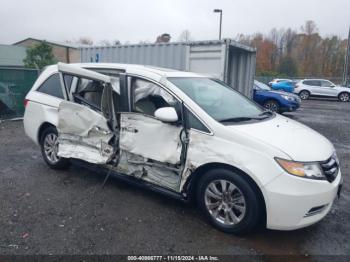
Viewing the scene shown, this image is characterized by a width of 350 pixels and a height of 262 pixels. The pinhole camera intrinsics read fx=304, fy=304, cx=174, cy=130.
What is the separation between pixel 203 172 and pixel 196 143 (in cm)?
33

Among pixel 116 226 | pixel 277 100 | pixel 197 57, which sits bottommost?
pixel 116 226

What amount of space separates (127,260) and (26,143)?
5.04 metres

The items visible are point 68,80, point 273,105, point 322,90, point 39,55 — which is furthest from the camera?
point 39,55

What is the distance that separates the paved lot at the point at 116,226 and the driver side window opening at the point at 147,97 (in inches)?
46.4

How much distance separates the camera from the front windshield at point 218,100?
3.47 meters

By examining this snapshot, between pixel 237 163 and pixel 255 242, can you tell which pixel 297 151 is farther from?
pixel 255 242

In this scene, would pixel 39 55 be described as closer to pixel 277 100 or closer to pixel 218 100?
pixel 277 100

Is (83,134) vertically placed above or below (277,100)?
above

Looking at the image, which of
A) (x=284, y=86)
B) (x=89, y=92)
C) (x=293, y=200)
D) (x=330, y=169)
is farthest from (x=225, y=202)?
(x=284, y=86)

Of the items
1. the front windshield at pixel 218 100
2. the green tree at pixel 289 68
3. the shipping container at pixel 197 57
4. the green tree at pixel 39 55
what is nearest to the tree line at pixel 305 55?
the green tree at pixel 289 68

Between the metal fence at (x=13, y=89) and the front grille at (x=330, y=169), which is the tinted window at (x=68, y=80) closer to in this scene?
the front grille at (x=330, y=169)

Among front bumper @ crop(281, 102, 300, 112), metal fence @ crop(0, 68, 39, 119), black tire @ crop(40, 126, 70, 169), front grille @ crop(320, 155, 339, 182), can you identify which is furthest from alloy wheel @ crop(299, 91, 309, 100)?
black tire @ crop(40, 126, 70, 169)

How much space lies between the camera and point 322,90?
22.3 meters

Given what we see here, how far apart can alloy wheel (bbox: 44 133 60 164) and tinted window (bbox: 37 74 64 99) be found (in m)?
0.65
